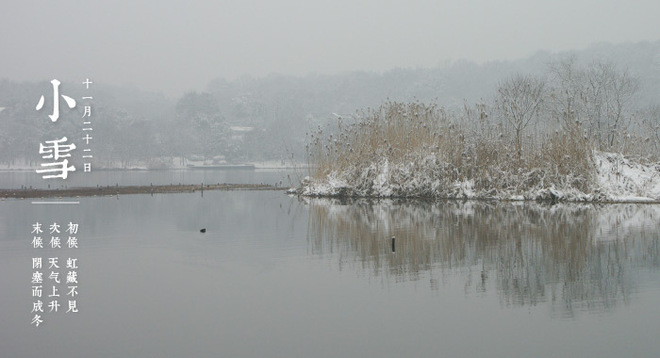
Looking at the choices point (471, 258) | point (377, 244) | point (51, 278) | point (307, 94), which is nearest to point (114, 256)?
point (51, 278)

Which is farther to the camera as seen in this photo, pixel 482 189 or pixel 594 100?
pixel 594 100

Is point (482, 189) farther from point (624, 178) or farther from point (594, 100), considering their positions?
point (594, 100)

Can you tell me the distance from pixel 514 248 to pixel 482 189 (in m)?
17.8

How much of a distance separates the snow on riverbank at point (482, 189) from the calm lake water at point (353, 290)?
26.6 feet

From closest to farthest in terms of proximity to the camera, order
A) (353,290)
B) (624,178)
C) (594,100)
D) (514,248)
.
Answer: (353,290), (514,248), (624,178), (594,100)

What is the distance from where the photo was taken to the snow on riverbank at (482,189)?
31.9m

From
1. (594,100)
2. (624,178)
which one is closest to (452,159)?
(624,178)

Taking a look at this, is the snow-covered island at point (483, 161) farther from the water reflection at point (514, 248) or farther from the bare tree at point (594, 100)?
the water reflection at point (514, 248)

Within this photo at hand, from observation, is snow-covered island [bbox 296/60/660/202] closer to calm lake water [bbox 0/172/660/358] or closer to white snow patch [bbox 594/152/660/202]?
white snow patch [bbox 594/152/660/202]

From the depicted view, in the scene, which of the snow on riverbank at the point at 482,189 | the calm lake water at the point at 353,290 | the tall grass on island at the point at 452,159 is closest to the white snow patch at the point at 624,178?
the snow on riverbank at the point at 482,189

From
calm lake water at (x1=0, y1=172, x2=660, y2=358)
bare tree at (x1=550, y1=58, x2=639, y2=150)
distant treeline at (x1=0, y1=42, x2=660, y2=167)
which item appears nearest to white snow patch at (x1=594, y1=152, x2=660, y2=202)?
bare tree at (x1=550, y1=58, x2=639, y2=150)

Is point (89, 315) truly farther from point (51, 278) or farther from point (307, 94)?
point (307, 94)

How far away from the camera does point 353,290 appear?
13.0 metres

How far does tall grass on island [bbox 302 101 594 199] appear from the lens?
107 feet
